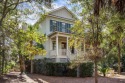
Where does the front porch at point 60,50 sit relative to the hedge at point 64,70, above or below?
above

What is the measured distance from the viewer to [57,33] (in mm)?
25344

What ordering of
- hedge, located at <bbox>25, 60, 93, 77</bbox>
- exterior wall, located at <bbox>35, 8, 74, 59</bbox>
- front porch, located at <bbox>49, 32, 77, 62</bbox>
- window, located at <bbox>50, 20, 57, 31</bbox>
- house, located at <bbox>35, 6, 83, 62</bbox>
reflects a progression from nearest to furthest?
hedge, located at <bbox>25, 60, 93, 77</bbox>, front porch, located at <bbox>49, 32, 77, 62</bbox>, house, located at <bbox>35, 6, 83, 62</bbox>, exterior wall, located at <bbox>35, 8, 74, 59</bbox>, window, located at <bbox>50, 20, 57, 31</bbox>

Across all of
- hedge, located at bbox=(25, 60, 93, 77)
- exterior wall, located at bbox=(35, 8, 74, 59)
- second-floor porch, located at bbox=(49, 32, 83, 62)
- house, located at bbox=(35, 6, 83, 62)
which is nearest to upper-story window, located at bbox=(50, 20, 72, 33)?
house, located at bbox=(35, 6, 83, 62)

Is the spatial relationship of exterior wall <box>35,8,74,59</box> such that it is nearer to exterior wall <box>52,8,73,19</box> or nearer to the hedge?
exterior wall <box>52,8,73,19</box>

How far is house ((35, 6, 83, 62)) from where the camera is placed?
2612 cm

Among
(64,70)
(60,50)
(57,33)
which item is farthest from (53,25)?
(64,70)

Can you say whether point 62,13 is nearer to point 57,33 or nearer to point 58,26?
point 58,26

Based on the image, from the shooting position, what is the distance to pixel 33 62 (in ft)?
86.7

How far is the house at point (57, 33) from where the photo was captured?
26125 mm

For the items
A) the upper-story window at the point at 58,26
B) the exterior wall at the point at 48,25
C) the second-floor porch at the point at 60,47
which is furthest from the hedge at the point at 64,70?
the upper-story window at the point at 58,26

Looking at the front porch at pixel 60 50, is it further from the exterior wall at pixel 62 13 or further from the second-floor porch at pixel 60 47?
the exterior wall at pixel 62 13

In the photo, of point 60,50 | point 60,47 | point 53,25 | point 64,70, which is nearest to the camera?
point 64,70

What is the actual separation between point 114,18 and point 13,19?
30.9ft

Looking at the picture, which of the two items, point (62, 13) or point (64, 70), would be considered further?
point (62, 13)
